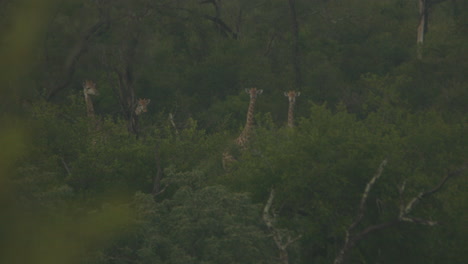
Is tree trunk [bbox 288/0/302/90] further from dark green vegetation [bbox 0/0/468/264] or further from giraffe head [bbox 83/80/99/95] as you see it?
giraffe head [bbox 83/80/99/95]

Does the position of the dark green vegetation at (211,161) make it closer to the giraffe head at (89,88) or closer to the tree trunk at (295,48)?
the tree trunk at (295,48)

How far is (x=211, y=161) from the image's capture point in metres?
15.6

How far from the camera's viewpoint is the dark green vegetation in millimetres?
5332

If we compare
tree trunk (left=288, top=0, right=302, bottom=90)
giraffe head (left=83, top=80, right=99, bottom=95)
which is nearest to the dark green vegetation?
tree trunk (left=288, top=0, right=302, bottom=90)

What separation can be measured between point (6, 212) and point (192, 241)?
6.24m

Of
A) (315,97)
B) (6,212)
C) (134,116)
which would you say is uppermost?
(6,212)

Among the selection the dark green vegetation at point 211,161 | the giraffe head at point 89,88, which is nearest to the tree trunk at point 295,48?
the dark green vegetation at point 211,161

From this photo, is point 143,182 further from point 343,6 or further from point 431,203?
point 343,6

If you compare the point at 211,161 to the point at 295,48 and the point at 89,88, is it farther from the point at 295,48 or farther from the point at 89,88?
the point at 295,48

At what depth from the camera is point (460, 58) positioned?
24.5m

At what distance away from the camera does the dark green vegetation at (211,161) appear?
5332 millimetres

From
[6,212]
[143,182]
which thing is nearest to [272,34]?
[143,182]

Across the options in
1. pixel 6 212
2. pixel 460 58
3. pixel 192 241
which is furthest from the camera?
pixel 460 58

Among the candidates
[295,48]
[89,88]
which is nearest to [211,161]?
[89,88]
